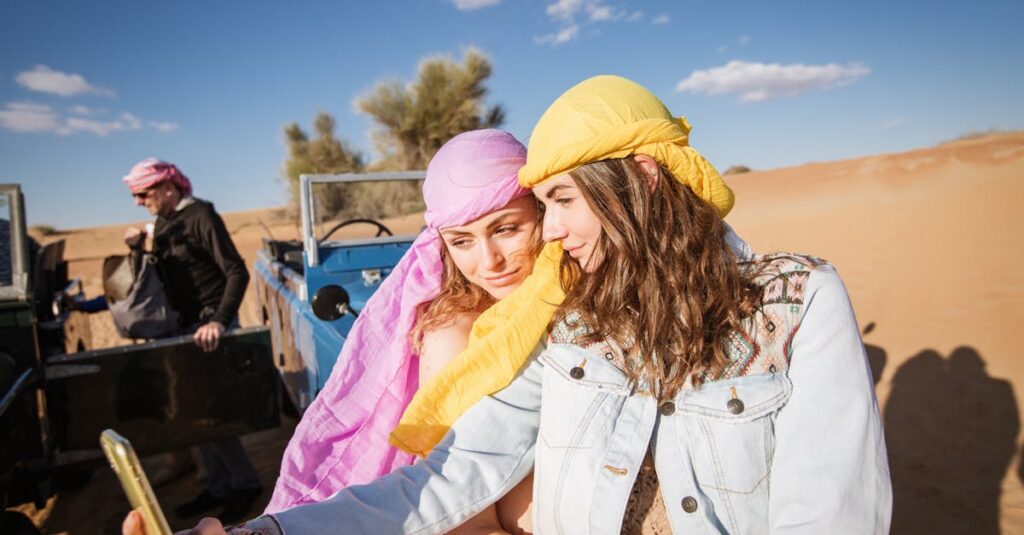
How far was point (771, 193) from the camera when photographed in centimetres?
1745

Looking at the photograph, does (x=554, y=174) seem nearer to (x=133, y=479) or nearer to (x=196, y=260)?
(x=133, y=479)

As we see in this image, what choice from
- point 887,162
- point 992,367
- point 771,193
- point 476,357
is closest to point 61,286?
point 476,357

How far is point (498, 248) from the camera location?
5.65 ft

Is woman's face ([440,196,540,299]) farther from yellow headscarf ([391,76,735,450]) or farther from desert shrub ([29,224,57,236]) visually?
desert shrub ([29,224,57,236])

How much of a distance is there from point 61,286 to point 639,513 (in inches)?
216

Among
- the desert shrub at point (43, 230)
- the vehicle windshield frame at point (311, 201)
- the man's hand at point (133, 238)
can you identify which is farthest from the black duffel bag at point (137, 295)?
the desert shrub at point (43, 230)

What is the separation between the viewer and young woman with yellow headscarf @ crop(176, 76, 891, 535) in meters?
1.10

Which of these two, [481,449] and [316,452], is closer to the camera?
[481,449]

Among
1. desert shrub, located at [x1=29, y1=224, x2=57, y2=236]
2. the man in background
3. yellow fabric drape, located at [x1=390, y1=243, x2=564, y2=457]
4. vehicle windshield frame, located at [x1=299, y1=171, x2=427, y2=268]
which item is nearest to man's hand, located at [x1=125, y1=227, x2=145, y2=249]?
the man in background

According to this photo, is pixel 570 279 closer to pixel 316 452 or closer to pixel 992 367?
pixel 316 452

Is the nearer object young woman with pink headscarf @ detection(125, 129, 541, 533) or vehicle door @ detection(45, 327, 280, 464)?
young woman with pink headscarf @ detection(125, 129, 541, 533)

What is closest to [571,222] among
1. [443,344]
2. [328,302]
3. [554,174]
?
[554,174]

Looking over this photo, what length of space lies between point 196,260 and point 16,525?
162 centimetres

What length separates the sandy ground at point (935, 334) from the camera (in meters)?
3.53
